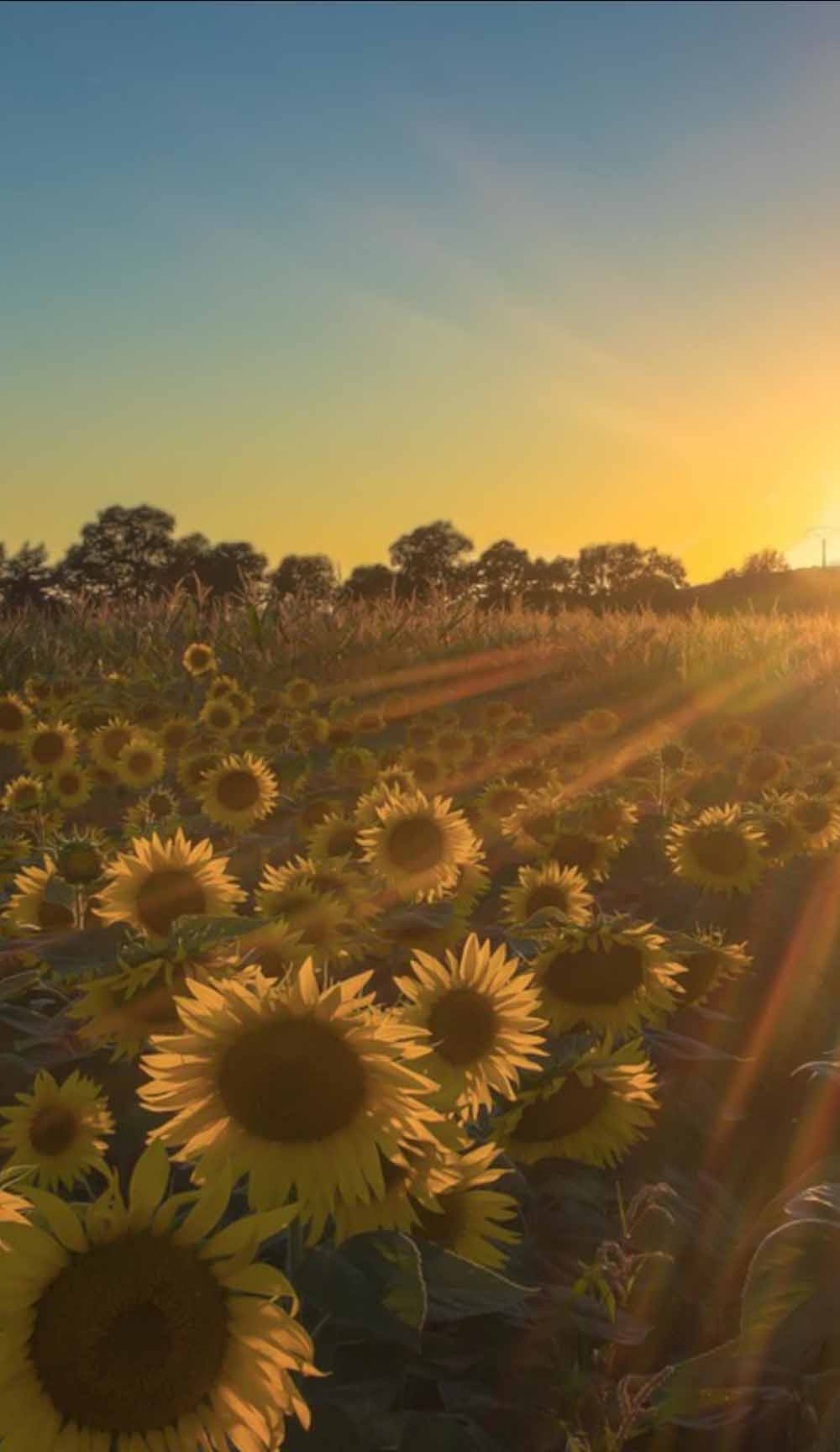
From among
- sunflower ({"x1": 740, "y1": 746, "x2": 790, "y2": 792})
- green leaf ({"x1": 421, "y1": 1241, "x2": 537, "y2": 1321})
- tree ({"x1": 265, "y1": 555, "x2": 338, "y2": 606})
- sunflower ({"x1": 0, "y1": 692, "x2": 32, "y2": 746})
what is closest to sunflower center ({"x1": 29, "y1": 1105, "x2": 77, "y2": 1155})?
green leaf ({"x1": 421, "y1": 1241, "x2": 537, "y2": 1321})

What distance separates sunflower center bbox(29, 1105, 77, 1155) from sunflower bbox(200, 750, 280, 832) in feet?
10.8

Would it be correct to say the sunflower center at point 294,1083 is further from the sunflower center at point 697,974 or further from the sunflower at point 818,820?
the sunflower at point 818,820

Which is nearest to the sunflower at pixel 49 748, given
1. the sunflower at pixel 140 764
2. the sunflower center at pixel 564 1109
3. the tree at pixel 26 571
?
the sunflower at pixel 140 764

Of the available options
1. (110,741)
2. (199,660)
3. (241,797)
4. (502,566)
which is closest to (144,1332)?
(241,797)

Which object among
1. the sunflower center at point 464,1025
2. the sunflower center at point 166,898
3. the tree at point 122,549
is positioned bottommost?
the sunflower center at point 464,1025

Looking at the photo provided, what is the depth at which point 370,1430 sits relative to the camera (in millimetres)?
1525

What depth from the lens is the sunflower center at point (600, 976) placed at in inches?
100

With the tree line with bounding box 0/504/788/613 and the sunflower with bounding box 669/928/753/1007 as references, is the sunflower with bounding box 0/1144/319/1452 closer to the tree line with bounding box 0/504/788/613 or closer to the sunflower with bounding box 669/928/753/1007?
the sunflower with bounding box 669/928/753/1007

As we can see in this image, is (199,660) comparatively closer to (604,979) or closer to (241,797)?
(241,797)

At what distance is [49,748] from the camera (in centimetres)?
692

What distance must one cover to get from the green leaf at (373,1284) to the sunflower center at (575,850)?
2430 millimetres

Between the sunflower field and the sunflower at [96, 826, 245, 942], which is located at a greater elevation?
the sunflower at [96, 826, 245, 942]

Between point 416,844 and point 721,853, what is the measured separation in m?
1.12

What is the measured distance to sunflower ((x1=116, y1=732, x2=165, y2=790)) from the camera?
→ 682 cm
